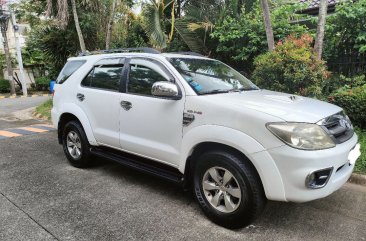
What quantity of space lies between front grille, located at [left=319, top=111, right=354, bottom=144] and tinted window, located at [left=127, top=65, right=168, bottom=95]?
179 cm

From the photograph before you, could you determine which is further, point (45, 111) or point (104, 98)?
point (45, 111)

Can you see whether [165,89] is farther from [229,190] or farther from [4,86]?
[4,86]

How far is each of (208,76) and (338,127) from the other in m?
1.55

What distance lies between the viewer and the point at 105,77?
471 centimetres

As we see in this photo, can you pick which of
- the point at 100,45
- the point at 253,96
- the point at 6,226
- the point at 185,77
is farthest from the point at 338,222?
the point at 100,45

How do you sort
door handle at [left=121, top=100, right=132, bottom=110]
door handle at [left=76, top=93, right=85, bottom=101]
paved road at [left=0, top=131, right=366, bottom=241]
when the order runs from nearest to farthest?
1. paved road at [left=0, top=131, right=366, bottom=241]
2. door handle at [left=121, top=100, right=132, bottom=110]
3. door handle at [left=76, top=93, right=85, bottom=101]

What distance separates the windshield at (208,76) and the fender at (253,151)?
0.54 m

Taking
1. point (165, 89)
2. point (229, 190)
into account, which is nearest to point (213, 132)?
point (229, 190)

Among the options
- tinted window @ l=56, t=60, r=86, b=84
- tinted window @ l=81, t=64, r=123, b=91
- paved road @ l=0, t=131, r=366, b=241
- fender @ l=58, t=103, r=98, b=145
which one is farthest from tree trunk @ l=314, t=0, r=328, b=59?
fender @ l=58, t=103, r=98, b=145

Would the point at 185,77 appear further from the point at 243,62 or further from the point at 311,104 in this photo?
the point at 243,62

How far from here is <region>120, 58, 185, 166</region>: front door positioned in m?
3.72

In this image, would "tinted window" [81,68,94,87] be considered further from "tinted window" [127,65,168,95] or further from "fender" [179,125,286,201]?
"fender" [179,125,286,201]

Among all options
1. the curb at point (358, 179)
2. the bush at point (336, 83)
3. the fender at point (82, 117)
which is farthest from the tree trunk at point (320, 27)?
the fender at point (82, 117)

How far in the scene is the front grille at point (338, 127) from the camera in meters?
3.13
